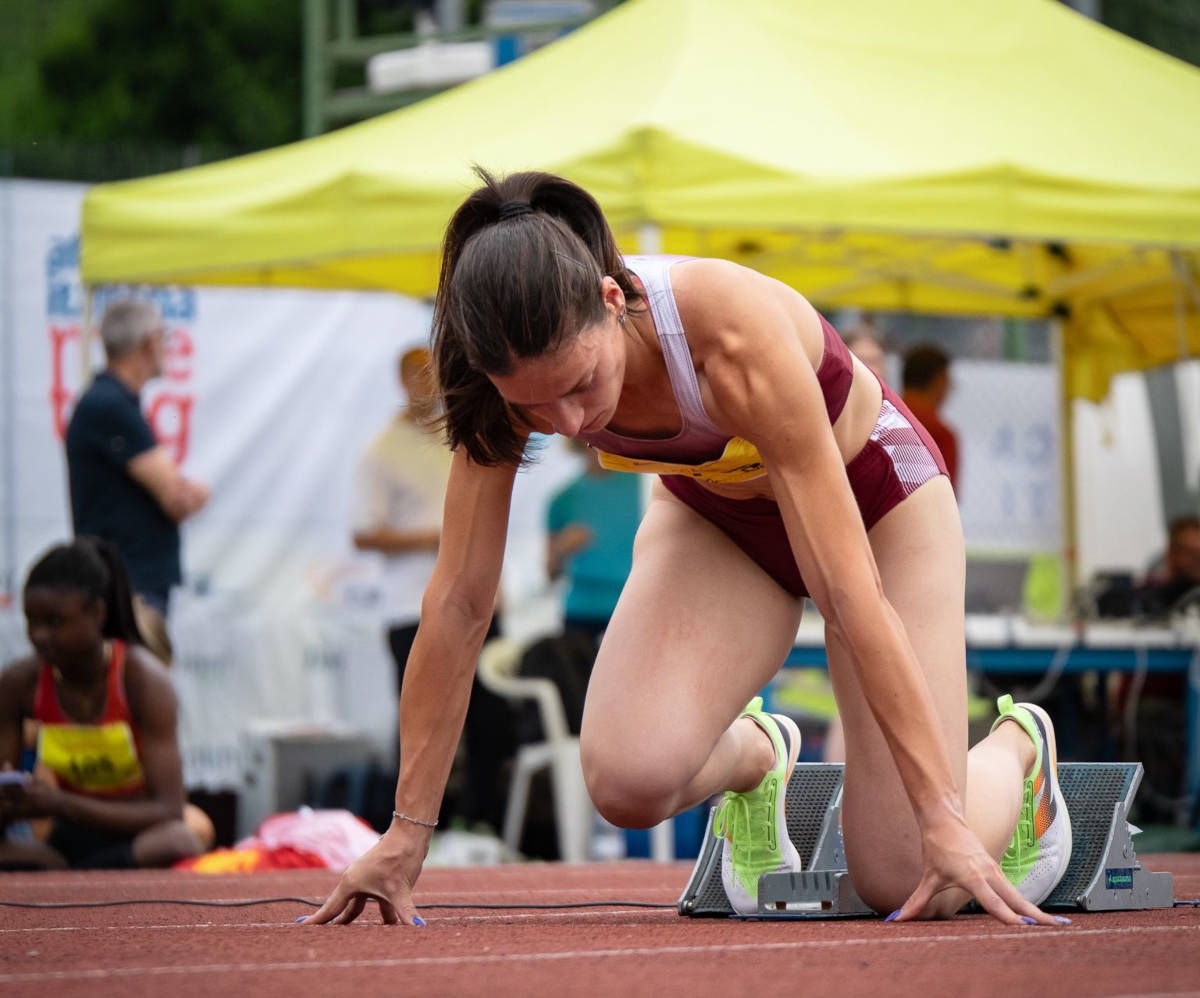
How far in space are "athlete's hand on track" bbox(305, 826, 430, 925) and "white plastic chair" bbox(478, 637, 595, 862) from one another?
3984mm

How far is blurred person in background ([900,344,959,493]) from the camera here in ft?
26.5

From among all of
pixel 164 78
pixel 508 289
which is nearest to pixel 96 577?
pixel 508 289

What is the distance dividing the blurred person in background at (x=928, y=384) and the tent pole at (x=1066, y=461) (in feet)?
4.63

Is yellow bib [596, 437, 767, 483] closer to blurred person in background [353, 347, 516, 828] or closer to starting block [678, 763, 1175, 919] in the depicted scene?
starting block [678, 763, 1175, 919]

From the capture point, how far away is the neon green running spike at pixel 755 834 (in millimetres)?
3598

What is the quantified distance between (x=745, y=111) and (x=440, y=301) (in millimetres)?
3825

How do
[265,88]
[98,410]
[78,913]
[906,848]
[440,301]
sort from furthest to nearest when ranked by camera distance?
[265,88]
[98,410]
[78,913]
[906,848]
[440,301]

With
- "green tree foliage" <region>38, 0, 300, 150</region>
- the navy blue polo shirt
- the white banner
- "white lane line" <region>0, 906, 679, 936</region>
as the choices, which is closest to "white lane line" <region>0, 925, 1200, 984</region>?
"white lane line" <region>0, 906, 679, 936</region>

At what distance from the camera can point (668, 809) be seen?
341 centimetres

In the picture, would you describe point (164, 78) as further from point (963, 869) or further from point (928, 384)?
point (963, 869)

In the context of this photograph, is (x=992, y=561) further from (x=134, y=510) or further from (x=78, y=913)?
(x=78, y=913)

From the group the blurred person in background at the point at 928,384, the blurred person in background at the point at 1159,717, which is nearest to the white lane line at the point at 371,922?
the blurred person in background at the point at 928,384

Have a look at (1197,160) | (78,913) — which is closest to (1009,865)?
(78,913)

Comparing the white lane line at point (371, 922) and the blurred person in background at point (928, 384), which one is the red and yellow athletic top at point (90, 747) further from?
the blurred person in background at point (928, 384)
